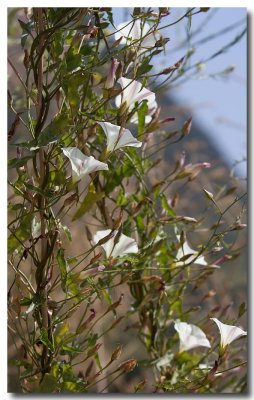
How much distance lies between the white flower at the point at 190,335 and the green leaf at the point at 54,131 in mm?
335

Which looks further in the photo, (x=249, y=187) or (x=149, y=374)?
(x=149, y=374)

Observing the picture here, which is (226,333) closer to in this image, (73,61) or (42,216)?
(42,216)

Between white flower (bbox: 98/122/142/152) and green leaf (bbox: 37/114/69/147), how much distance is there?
0.04 m

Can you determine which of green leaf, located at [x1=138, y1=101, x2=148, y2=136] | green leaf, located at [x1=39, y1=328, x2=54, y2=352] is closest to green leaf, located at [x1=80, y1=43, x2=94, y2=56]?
green leaf, located at [x1=138, y1=101, x2=148, y2=136]

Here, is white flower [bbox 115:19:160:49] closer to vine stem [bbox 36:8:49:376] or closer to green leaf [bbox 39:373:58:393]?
vine stem [bbox 36:8:49:376]

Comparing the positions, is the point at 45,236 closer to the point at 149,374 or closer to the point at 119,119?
the point at 119,119

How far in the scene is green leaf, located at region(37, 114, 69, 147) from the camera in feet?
2.50

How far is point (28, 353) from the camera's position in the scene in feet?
2.76

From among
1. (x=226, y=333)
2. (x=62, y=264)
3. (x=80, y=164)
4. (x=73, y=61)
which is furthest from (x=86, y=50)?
(x=226, y=333)

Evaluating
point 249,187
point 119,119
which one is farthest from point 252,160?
point 119,119

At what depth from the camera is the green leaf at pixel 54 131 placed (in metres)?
0.76

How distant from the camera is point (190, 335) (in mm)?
953

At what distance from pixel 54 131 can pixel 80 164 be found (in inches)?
1.9
